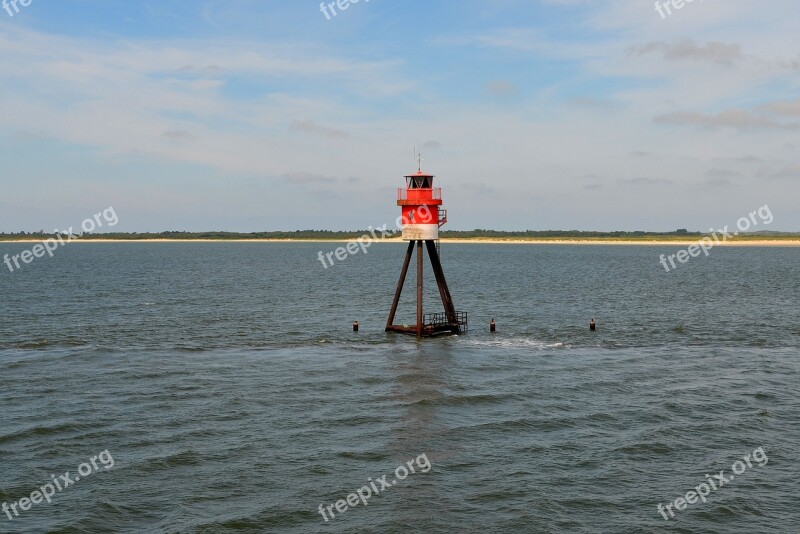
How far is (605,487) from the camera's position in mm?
21828

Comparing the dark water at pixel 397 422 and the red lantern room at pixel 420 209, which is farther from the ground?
the red lantern room at pixel 420 209

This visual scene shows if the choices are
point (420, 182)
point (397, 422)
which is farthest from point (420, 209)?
point (397, 422)

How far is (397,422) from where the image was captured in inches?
1114

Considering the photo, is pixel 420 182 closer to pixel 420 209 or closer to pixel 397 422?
pixel 420 209

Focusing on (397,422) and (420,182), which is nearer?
(397,422)

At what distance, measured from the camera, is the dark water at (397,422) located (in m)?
20.2

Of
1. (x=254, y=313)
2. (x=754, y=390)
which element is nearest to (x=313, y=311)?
(x=254, y=313)

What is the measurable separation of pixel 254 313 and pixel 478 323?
20081 millimetres

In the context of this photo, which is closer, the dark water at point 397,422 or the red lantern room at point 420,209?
the dark water at point 397,422

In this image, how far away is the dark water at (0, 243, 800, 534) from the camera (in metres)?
20.2

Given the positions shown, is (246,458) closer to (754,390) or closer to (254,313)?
(754,390)

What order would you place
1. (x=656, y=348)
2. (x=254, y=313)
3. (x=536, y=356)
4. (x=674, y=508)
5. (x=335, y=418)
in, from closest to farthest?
(x=674, y=508) < (x=335, y=418) < (x=536, y=356) < (x=656, y=348) < (x=254, y=313)

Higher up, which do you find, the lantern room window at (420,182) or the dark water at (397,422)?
the lantern room window at (420,182)

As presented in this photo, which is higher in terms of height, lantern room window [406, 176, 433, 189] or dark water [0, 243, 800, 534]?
lantern room window [406, 176, 433, 189]
